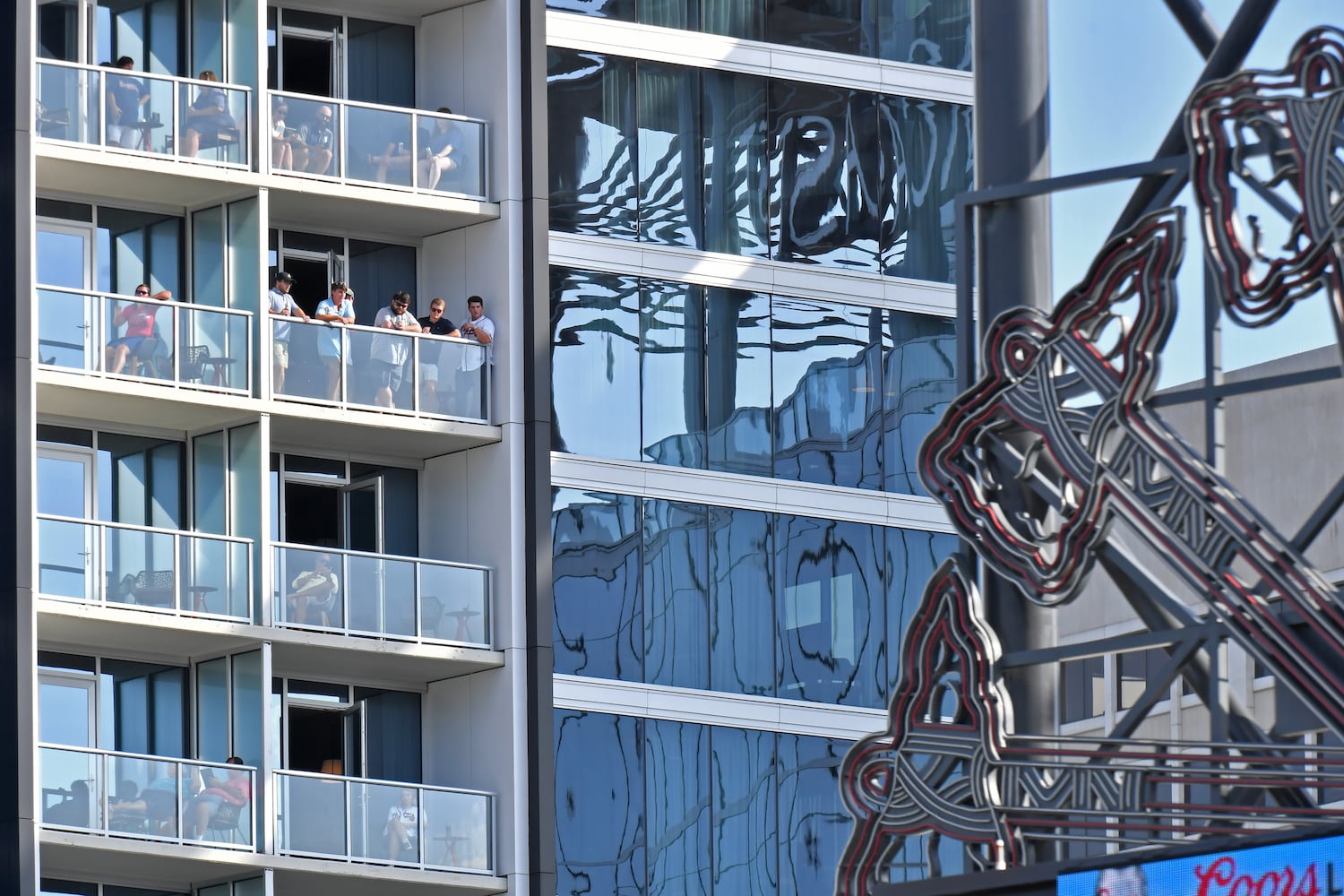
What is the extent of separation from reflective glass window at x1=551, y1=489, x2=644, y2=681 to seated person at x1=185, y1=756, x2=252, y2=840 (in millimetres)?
4748

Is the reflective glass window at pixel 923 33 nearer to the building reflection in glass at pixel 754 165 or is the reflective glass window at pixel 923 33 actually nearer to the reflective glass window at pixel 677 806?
the building reflection in glass at pixel 754 165

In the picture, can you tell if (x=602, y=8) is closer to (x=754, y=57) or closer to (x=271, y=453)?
(x=754, y=57)

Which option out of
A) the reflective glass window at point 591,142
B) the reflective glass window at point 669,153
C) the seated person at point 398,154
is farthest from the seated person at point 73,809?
the reflective glass window at point 669,153

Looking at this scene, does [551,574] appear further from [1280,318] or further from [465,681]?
[1280,318]

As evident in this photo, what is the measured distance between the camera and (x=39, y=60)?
47.5 metres

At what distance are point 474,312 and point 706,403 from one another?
11.2ft

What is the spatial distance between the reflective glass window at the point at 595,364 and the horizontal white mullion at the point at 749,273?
239 mm

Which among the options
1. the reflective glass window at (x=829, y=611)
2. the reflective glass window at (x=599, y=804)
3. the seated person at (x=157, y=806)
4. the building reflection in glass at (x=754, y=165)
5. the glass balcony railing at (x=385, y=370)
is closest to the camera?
the seated person at (x=157, y=806)

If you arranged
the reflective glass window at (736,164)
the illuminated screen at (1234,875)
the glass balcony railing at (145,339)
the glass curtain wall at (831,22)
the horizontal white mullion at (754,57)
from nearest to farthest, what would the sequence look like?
the illuminated screen at (1234,875)
the glass balcony railing at (145,339)
the horizontal white mullion at (754,57)
the glass curtain wall at (831,22)
the reflective glass window at (736,164)

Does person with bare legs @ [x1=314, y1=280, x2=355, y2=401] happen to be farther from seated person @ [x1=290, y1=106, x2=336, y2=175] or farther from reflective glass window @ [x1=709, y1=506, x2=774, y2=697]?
reflective glass window @ [x1=709, y1=506, x2=774, y2=697]

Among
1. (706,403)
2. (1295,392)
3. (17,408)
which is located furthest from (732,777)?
(1295,392)

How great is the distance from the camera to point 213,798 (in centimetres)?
4728

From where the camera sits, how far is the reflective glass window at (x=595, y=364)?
5062cm

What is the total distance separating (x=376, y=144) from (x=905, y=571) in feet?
30.3
